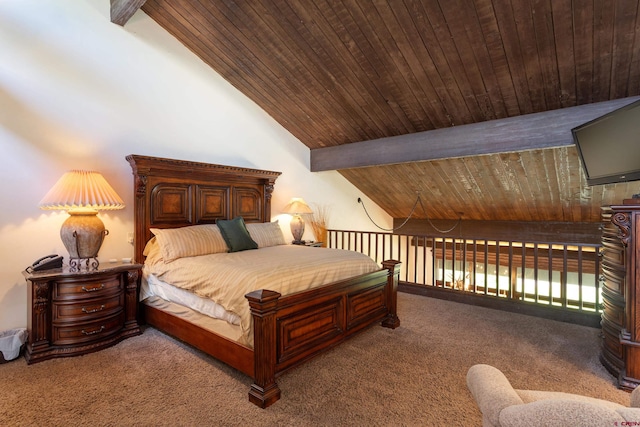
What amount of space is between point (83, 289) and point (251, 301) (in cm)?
171

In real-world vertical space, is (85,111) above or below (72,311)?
above

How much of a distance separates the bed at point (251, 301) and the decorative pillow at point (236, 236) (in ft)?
1.53

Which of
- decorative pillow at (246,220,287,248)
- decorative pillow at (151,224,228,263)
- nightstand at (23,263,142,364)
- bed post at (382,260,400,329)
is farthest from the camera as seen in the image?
decorative pillow at (246,220,287,248)

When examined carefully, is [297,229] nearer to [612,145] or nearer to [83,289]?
[83,289]

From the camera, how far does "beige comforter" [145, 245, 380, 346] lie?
7.30 feet

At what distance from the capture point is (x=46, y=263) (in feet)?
8.87

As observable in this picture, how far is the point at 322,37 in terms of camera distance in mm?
3365

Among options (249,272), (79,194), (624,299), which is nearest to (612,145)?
(624,299)

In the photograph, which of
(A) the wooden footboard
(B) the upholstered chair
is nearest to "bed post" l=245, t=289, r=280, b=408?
(A) the wooden footboard

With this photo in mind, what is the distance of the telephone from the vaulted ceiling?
2.87m

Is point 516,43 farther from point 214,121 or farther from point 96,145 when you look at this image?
point 96,145

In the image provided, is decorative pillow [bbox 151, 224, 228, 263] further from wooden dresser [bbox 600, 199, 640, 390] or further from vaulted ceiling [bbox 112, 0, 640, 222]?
wooden dresser [bbox 600, 199, 640, 390]

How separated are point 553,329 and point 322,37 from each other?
12.8 feet

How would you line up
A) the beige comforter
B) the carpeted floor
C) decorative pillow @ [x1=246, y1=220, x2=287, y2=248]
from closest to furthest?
the carpeted floor
the beige comforter
decorative pillow @ [x1=246, y1=220, x2=287, y2=248]
